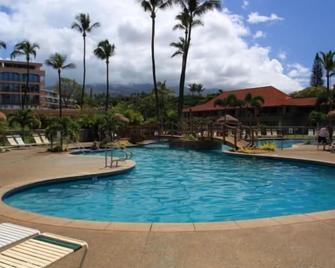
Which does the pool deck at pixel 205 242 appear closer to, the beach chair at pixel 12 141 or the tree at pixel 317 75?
the beach chair at pixel 12 141

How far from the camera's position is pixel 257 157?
18562 millimetres

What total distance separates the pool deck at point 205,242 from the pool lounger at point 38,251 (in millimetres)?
435

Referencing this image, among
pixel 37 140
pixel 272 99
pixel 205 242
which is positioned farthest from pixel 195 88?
pixel 205 242

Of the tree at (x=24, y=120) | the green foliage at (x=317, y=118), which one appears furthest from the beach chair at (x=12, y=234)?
the green foliage at (x=317, y=118)

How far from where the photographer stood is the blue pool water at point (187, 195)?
353 inches

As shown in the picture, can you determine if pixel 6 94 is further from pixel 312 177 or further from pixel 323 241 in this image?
pixel 323 241

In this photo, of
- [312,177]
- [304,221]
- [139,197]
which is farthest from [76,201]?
[312,177]

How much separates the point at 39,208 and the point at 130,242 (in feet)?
15.5

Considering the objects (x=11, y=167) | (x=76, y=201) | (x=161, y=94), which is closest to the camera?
(x=76, y=201)

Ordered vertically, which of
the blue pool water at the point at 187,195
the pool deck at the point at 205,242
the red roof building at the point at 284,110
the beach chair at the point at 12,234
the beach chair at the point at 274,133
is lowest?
the blue pool water at the point at 187,195

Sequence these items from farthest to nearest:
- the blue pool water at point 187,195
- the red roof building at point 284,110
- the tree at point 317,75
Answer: the tree at point 317,75 < the red roof building at point 284,110 < the blue pool water at point 187,195

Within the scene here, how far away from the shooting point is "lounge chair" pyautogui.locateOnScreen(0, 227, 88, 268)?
3.46m

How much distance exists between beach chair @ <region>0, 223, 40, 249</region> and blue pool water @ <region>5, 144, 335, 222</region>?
4516mm

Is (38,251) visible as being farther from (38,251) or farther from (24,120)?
(24,120)
